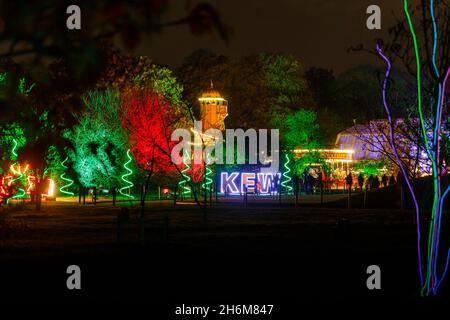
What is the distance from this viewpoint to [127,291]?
35.5 feet

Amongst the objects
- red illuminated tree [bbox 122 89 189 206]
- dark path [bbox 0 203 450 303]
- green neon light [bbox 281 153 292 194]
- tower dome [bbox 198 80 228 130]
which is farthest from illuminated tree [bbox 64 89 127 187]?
dark path [bbox 0 203 450 303]

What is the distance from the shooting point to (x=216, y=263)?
14.2m

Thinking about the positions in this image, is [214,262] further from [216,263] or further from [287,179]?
[287,179]

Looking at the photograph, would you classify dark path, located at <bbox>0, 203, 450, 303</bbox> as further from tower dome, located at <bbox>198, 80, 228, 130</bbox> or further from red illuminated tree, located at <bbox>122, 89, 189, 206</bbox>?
tower dome, located at <bbox>198, 80, 228, 130</bbox>

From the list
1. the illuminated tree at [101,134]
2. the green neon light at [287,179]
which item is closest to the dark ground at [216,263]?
the illuminated tree at [101,134]

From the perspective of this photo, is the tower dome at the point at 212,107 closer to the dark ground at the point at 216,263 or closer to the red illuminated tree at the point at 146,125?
the red illuminated tree at the point at 146,125

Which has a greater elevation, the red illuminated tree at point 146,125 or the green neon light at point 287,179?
the red illuminated tree at point 146,125

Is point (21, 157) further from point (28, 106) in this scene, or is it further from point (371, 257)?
point (371, 257)

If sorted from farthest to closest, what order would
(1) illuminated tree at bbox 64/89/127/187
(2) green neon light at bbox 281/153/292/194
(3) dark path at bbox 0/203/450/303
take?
1. (2) green neon light at bbox 281/153/292/194
2. (1) illuminated tree at bbox 64/89/127/187
3. (3) dark path at bbox 0/203/450/303

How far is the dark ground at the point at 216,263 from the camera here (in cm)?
1071

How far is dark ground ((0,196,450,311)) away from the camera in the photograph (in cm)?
1071

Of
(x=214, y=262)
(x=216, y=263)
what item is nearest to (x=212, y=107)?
(x=214, y=262)

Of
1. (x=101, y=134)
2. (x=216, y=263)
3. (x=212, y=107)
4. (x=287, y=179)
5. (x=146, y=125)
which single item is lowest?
(x=216, y=263)

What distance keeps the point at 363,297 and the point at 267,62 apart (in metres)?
68.2
